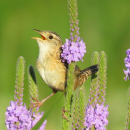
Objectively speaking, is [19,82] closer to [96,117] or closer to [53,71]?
[96,117]

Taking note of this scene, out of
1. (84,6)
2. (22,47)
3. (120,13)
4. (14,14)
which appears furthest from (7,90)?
(120,13)

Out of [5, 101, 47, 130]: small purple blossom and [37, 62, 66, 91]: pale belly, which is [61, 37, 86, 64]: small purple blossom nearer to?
[5, 101, 47, 130]: small purple blossom

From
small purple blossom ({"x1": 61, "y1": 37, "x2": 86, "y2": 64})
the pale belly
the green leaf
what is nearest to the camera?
the green leaf

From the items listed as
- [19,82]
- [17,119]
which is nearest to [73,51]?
[19,82]

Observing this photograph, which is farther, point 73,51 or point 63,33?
point 63,33

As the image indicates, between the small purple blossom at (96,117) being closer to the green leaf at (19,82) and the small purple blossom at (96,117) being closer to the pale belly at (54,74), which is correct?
the green leaf at (19,82)

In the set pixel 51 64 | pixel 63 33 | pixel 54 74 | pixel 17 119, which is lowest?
pixel 17 119

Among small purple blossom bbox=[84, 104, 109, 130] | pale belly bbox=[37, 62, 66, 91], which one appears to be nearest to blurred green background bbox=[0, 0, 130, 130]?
pale belly bbox=[37, 62, 66, 91]
